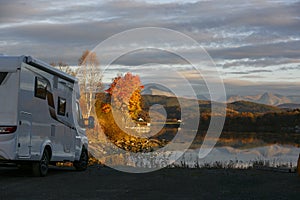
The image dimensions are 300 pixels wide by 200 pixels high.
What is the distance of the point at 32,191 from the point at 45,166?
359 centimetres

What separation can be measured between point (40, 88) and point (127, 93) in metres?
48.6

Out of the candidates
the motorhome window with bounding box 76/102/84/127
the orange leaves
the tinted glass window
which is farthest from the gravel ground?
the orange leaves

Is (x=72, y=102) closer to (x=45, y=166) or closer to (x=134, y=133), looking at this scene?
(x=45, y=166)

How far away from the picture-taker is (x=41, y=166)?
567 inches

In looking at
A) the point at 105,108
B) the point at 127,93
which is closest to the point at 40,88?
the point at 105,108

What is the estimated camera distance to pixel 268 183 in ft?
42.7

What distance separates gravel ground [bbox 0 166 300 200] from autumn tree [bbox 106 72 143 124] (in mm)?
37363

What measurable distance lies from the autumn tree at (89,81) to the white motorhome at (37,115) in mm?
29356

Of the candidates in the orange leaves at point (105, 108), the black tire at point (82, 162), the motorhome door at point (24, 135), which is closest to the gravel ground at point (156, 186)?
the motorhome door at point (24, 135)

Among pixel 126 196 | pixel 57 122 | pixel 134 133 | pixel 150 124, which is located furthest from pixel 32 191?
pixel 150 124

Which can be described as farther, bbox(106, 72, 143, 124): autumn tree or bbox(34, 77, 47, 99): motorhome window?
bbox(106, 72, 143, 124): autumn tree

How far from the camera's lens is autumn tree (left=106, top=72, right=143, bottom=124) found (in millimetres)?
54000

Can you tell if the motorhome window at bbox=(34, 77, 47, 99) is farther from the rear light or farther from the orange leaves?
the orange leaves

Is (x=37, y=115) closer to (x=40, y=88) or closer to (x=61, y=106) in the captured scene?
(x=40, y=88)
